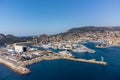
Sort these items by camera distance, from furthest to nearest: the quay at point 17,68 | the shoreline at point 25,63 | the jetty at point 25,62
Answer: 1. the jetty at point 25,62
2. the shoreline at point 25,63
3. the quay at point 17,68

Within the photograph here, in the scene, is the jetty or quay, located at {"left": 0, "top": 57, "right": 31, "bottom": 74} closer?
quay, located at {"left": 0, "top": 57, "right": 31, "bottom": 74}

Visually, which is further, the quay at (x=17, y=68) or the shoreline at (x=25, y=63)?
the shoreline at (x=25, y=63)

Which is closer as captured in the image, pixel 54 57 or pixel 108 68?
pixel 108 68

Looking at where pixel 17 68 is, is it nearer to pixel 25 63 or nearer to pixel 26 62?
pixel 25 63

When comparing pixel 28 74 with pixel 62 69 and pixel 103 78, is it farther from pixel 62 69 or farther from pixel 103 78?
pixel 103 78

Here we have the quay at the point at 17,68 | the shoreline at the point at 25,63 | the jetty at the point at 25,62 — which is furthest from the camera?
the jetty at the point at 25,62

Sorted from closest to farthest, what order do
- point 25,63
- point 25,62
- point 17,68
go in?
1. point 17,68
2. point 25,63
3. point 25,62

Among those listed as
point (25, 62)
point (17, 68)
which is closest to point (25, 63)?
point (25, 62)

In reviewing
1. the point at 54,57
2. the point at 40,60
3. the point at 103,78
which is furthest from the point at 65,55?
the point at 103,78

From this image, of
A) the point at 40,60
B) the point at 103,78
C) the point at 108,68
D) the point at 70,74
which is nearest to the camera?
the point at 103,78

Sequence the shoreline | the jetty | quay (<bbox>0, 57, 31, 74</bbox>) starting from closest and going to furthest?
quay (<bbox>0, 57, 31, 74</bbox>) < the shoreline < the jetty

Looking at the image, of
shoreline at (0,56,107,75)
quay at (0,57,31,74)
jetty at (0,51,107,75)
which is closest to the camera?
quay at (0,57,31,74)
